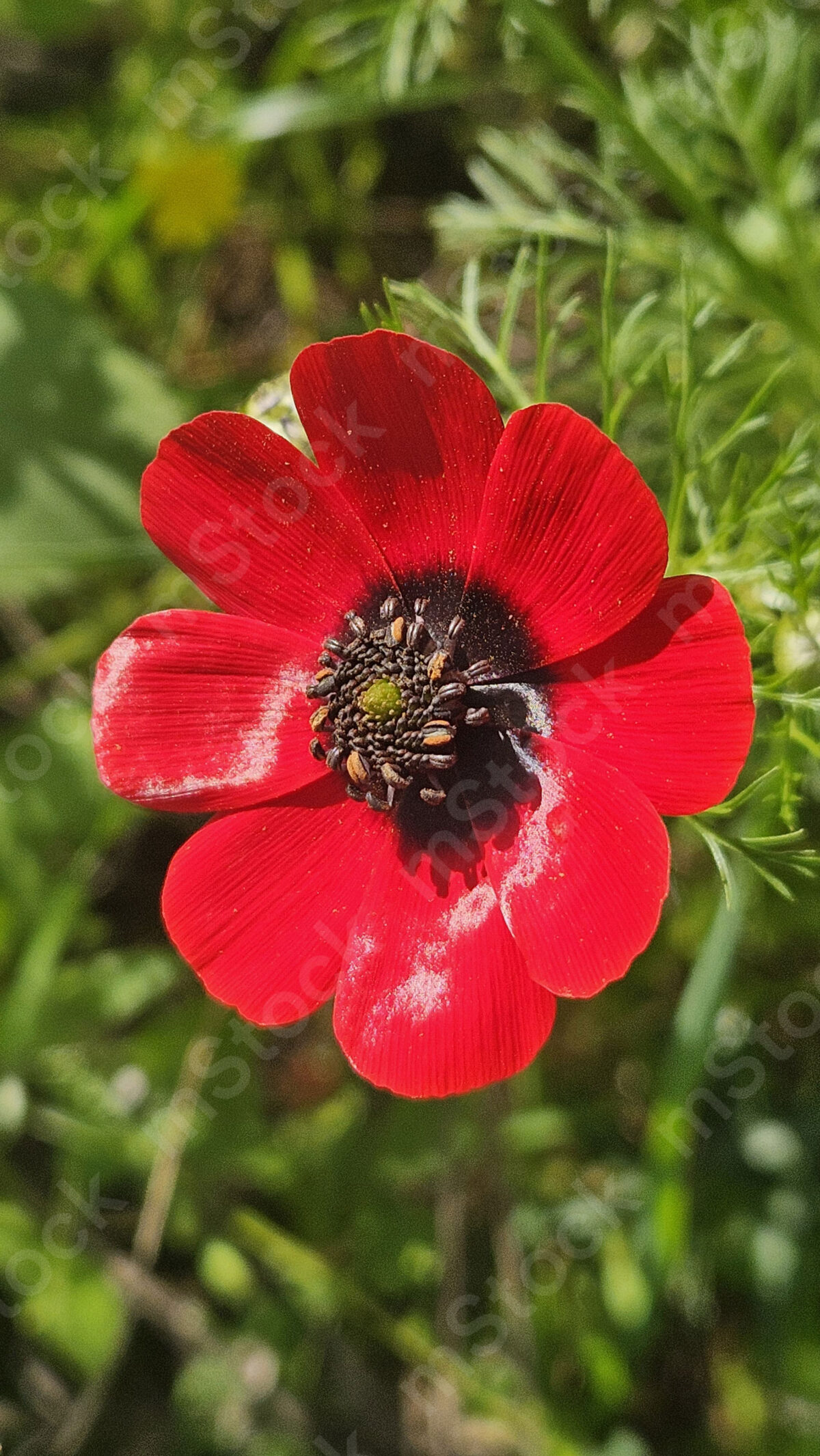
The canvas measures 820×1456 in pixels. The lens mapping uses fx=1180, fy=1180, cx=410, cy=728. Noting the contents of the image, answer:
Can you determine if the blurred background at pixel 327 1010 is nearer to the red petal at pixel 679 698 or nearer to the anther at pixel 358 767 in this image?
the red petal at pixel 679 698

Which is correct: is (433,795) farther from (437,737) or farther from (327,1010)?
(327,1010)

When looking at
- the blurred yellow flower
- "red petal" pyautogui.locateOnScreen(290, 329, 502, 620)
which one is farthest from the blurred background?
"red petal" pyautogui.locateOnScreen(290, 329, 502, 620)

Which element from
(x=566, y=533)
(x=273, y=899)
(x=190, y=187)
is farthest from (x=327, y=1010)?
(x=190, y=187)

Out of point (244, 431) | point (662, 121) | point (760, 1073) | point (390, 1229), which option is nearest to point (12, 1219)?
point (390, 1229)

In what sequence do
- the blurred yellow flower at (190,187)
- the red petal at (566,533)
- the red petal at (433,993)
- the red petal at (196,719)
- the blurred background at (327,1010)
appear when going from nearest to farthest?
the red petal at (566,533), the red petal at (433,993), the red petal at (196,719), the blurred background at (327,1010), the blurred yellow flower at (190,187)

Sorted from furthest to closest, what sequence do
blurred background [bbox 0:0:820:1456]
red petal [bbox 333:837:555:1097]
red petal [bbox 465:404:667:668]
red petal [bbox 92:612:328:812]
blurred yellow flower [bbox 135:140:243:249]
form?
blurred yellow flower [bbox 135:140:243:249]
blurred background [bbox 0:0:820:1456]
red petal [bbox 92:612:328:812]
red petal [bbox 333:837:555:1097]
red petal [bbox 465:404:667:668]

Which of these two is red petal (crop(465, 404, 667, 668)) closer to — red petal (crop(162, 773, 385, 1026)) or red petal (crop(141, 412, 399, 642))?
red petal (crop(141, 412, 399, 642))

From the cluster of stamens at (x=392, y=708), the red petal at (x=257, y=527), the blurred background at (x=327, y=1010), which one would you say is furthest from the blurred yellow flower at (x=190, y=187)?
the cluster of stamens at (x=392, y=708)
